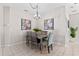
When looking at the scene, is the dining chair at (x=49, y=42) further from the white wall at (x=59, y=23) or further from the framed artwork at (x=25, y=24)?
the framed artwork at (x=25, y=24)

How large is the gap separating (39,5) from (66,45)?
Result: 1.86 ft

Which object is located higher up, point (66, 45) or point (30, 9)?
point (30, 9)

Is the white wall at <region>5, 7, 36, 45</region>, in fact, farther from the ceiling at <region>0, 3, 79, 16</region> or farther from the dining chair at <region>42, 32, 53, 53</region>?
the dining chair at <region>42, 32, 53, 53</region>

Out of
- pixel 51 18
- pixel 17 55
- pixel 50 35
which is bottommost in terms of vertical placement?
pixel 17 55

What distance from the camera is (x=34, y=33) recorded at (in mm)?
1055

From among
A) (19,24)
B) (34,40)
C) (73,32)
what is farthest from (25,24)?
(73,32)

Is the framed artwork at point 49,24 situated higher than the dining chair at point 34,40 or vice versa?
the framed artwork at point 49,24

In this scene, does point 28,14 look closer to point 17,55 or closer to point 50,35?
point 50,35

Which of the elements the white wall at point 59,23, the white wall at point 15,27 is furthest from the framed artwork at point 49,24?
the white wall at point 15,27

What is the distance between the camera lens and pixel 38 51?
1.08 meters

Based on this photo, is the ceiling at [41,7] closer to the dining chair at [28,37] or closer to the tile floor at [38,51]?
the dining chair at [28,37]

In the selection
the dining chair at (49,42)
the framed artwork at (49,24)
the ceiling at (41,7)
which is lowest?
the dining chair at (49,42)

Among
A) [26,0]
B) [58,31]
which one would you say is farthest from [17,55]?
[26,0]

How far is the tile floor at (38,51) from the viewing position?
103cm
